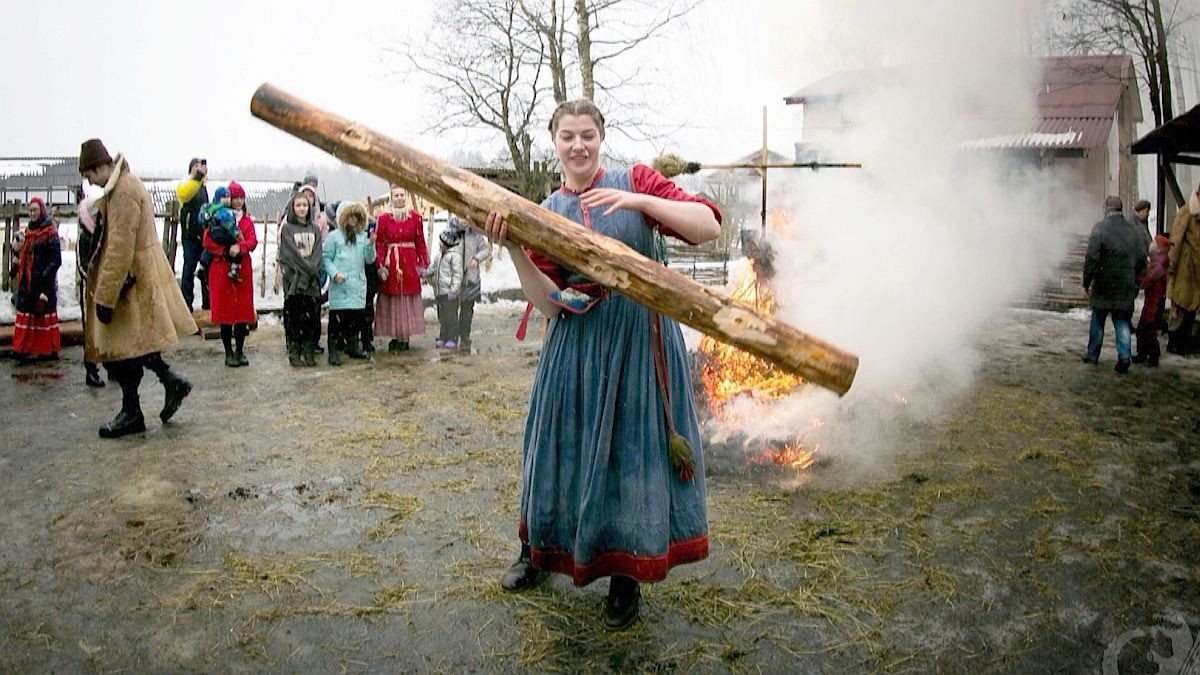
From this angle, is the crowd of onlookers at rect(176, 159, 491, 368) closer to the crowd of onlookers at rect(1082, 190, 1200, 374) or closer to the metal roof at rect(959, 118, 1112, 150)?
the crowd of onlookers at rect(1082, 190, 1200, 374)

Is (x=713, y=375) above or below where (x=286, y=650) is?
above

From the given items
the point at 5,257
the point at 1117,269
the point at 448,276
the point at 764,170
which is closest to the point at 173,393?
the point at 448,276

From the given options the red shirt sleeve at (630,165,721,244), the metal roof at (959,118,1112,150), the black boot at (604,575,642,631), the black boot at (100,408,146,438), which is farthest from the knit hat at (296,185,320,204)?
the metal roof at (959,118,1112,150)

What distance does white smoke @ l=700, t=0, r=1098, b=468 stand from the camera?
7.08m

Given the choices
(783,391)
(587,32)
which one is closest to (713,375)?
(783,391)

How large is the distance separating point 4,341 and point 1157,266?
15.4m

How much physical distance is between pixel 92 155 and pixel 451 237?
509cm

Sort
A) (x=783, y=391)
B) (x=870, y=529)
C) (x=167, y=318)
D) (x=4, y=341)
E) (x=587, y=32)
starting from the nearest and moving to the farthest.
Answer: (x=870, y=529) < (x=167, y=318) < (x=783, y=391) < (x=4, y=341) < (x=587, y=32)

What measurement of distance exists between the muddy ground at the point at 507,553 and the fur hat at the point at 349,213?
3271 mm

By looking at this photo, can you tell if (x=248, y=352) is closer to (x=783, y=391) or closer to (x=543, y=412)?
(x=783, y=391)

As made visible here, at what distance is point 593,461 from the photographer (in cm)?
286

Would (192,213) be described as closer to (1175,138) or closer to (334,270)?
(334,270)

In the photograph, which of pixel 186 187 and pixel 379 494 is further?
pixel 186 187

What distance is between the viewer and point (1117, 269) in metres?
8.76
